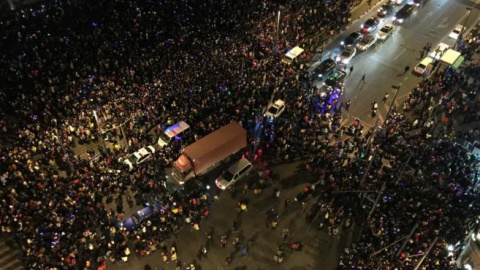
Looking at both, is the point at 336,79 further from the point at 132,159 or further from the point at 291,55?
the point at 132,159

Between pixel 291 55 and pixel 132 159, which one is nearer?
pixel 132 159

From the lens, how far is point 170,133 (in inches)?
1136

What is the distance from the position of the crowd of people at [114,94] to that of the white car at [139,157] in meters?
0.47

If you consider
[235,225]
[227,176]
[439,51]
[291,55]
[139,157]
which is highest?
[291,55]

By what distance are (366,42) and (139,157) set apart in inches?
952

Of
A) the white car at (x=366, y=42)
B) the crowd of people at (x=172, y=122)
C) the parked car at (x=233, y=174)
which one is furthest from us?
the white car at (x=366, y=42)

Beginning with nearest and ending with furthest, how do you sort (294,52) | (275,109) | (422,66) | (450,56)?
(275,109), (450,56), (422,66), (294,52)

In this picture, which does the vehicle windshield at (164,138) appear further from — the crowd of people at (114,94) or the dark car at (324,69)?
the dark car at (324,69)

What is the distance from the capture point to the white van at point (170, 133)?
2883 cm

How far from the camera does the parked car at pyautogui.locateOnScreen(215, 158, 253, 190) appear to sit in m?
26.9

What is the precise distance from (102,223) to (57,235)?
252cm

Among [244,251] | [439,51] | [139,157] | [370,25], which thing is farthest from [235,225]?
[370,25]

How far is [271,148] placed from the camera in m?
29.5

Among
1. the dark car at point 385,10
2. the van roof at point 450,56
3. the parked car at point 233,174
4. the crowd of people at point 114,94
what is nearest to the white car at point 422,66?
the van roof at point 450,56
